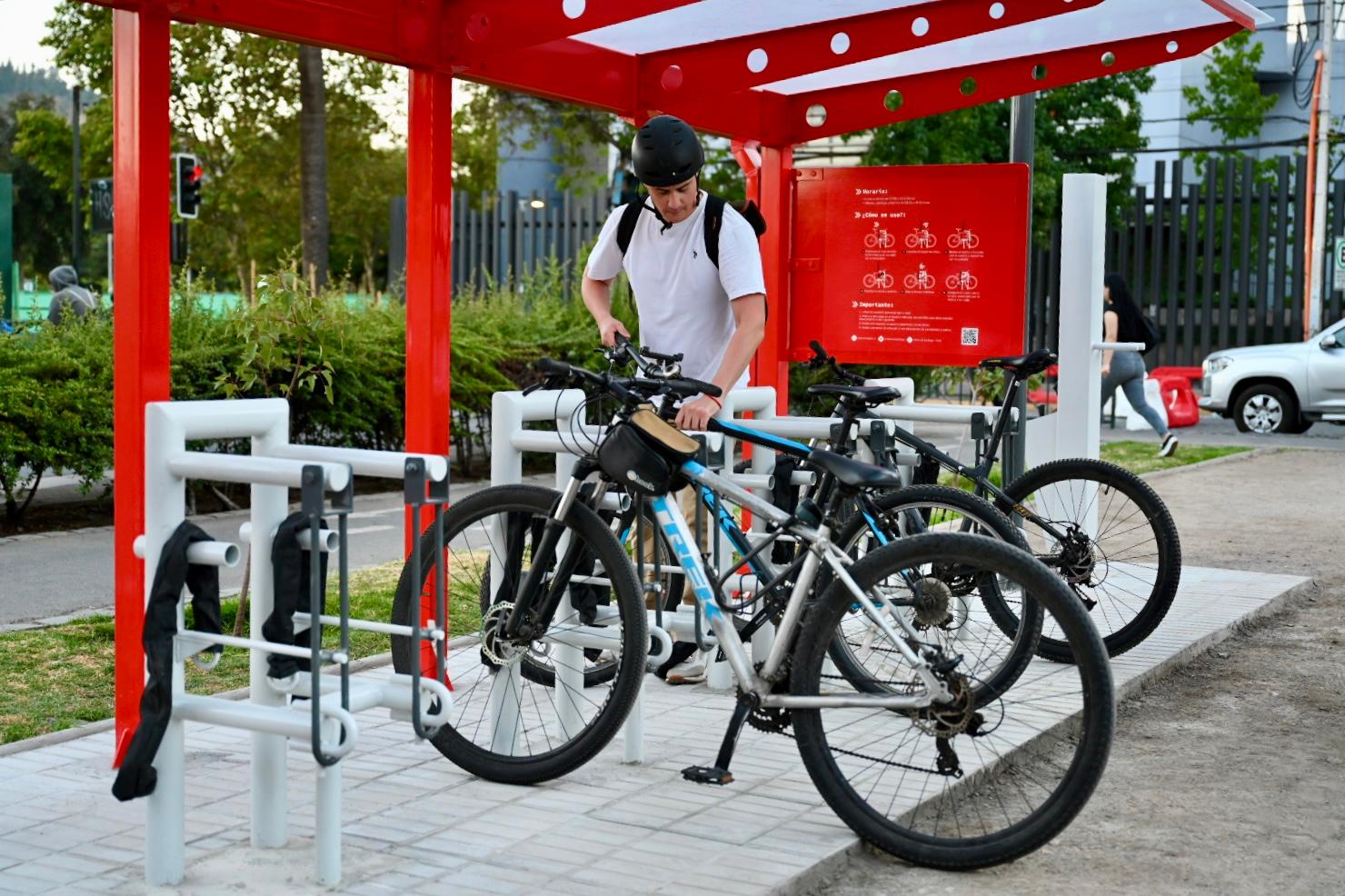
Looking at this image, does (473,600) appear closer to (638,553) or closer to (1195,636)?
(638,553)

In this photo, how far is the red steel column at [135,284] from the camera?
4.72 m

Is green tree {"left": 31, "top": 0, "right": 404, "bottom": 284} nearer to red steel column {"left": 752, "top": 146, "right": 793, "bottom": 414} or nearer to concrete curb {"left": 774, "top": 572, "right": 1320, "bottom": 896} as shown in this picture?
red steel column {"left": 752, "top": 146, "right": 793, "bottom": 414}

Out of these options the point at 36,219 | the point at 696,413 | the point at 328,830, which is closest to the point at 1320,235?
the point at 696,413

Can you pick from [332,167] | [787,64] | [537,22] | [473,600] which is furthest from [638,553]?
[332,167]

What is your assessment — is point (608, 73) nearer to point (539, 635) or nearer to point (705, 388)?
point (705, 388)

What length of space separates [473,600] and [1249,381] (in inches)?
726

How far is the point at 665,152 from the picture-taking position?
A: 5.22 metres

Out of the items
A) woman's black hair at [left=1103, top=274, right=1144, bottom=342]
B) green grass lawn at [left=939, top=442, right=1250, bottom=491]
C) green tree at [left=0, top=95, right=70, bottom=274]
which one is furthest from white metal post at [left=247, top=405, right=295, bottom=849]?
green tree at [left=0, top=95, right=70, bottom=274]

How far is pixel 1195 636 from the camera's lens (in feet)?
24.1

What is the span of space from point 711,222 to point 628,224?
0.32 metres

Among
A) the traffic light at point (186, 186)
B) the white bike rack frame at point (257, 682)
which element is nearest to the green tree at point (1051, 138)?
the traffic light at point (186, 186)

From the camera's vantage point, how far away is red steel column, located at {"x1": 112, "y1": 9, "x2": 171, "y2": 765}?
4.72 metres

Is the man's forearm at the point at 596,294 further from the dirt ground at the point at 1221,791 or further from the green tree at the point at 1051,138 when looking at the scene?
the green tree at the point at 1051,138

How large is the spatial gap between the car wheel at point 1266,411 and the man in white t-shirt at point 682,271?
18.3 m
